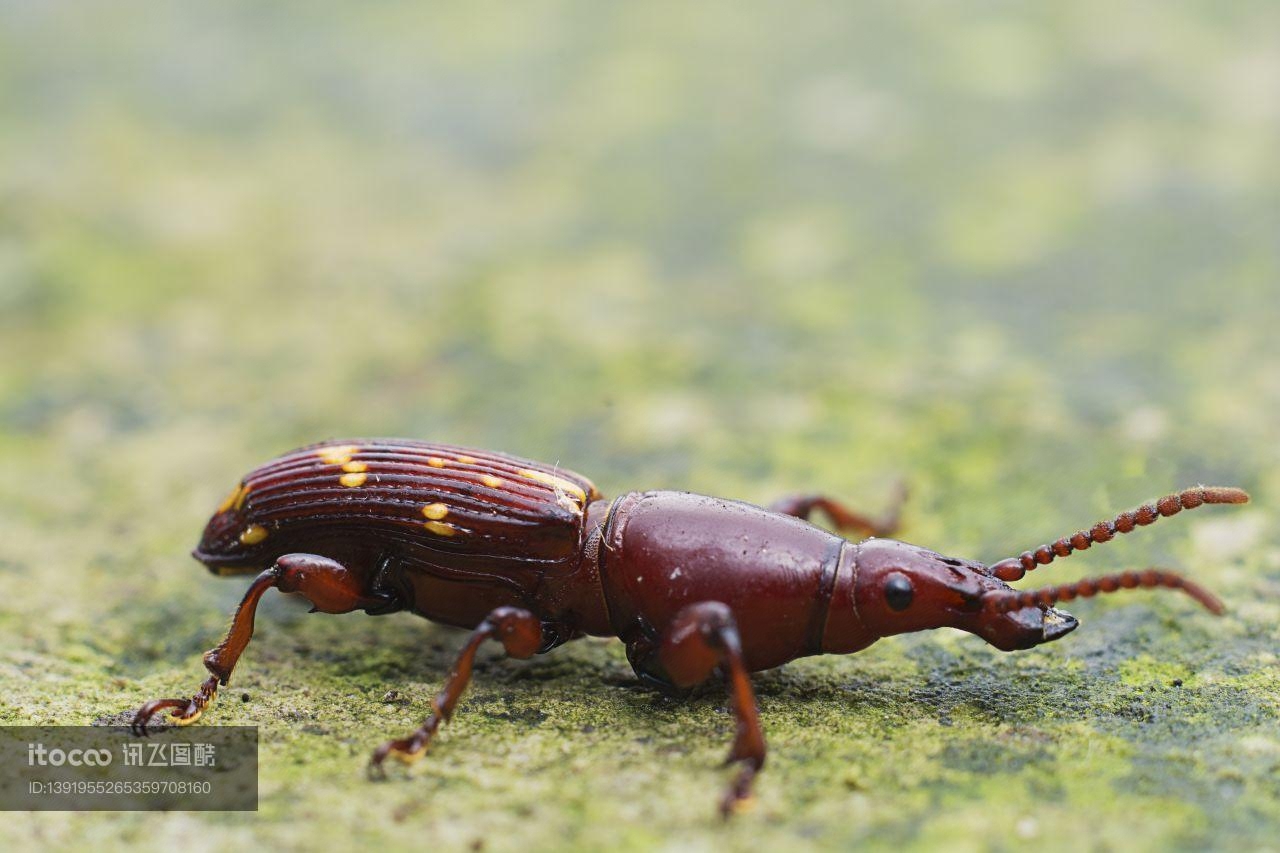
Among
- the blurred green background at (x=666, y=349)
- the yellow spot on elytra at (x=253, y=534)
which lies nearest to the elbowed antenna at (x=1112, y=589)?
the blurred green background at (x=666, y=349)

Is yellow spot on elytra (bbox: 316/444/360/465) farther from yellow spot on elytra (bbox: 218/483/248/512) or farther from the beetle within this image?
yellow spot on elytra (bbox: 218/483/248/512)

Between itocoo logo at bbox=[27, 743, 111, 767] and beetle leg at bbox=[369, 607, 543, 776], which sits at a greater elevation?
beetle leg at bbox=[369, 607, 543, 776]

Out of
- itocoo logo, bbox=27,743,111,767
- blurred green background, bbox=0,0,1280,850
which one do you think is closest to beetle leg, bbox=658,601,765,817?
blurred green background, bbox=0,0,1280,850

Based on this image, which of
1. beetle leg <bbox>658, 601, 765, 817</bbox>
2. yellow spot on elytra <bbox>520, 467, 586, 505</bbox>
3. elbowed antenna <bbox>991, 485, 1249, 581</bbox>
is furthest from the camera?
yellow spot on elytra <bbox>520, 467, 586, 505</bbox>

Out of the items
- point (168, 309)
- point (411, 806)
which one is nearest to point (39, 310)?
point (168, 309)

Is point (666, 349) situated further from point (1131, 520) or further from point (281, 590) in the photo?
point (1131, 520)
